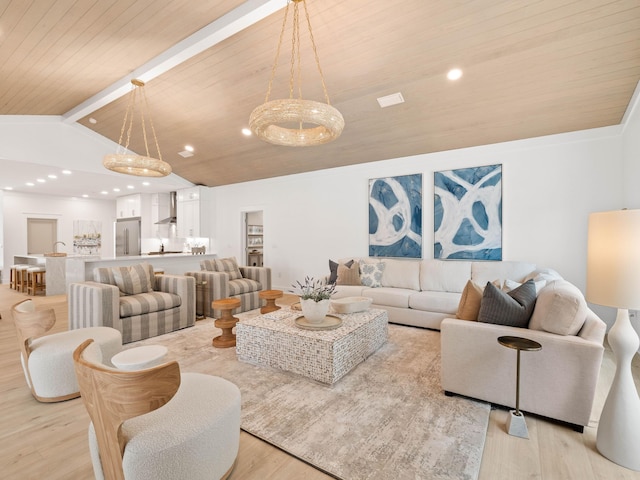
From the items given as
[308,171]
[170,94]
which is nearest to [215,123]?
[170,94]

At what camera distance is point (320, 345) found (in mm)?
2578

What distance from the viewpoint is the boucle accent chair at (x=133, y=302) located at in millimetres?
3383

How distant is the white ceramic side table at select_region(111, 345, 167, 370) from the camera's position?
1.86 metres

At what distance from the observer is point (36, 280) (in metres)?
6.74

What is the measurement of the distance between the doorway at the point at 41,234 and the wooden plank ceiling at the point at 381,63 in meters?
5.57

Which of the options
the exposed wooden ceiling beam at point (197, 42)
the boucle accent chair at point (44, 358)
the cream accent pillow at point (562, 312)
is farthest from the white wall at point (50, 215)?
the cream accent pillow at point (562, 312)

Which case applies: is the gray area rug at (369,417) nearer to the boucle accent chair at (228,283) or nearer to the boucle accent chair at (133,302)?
the boucle accent chair at (133,302)

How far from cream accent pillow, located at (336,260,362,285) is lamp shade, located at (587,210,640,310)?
3.40m

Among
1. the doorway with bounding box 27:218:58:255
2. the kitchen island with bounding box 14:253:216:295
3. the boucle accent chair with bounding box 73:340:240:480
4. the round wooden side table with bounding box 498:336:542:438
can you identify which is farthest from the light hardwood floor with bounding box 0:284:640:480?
the doorway with bounding box 27:218:58:255

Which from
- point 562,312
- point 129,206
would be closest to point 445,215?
point 562,312

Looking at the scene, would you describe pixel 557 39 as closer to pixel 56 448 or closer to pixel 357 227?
pixel 357 227

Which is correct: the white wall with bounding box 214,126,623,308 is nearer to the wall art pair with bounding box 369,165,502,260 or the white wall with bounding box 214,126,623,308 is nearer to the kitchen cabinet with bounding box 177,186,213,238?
the wall art pair with bounding box 369,165,502,260

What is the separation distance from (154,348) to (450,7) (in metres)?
3.63

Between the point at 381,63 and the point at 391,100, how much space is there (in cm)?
64
